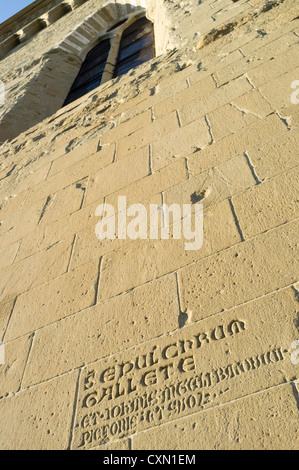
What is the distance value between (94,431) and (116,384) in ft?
0.57

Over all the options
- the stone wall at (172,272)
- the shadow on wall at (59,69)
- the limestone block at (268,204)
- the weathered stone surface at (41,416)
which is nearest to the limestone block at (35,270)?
the stone wall at (172,272)

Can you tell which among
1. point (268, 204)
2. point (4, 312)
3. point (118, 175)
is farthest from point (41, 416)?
point (118, 175)

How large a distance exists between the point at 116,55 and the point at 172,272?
6.14 metres

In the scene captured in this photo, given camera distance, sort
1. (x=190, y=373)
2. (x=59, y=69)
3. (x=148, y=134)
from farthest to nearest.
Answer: (x=59, y=69) → (x=148, y=134) → (x=190, y=373)

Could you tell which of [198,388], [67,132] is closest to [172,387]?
[198,388]

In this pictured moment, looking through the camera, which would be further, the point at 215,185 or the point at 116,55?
the point at 116,55

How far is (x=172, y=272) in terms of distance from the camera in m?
1.64

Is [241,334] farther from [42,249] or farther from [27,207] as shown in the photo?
[27,207]

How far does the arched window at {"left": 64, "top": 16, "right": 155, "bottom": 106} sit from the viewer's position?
592 cm

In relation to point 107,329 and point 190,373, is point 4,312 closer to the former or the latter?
point 107,329

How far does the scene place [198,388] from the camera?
123 centimetres

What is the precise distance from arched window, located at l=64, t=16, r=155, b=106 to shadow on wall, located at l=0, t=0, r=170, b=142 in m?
0.17

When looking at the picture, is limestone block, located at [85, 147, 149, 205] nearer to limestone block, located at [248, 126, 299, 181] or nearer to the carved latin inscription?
limestone block, located at [248, 126, 299, 181]

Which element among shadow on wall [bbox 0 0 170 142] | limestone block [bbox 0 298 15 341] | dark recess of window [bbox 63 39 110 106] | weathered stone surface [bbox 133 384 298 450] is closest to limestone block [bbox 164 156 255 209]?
weathered stone surface [bbox 133 384 298 450]
